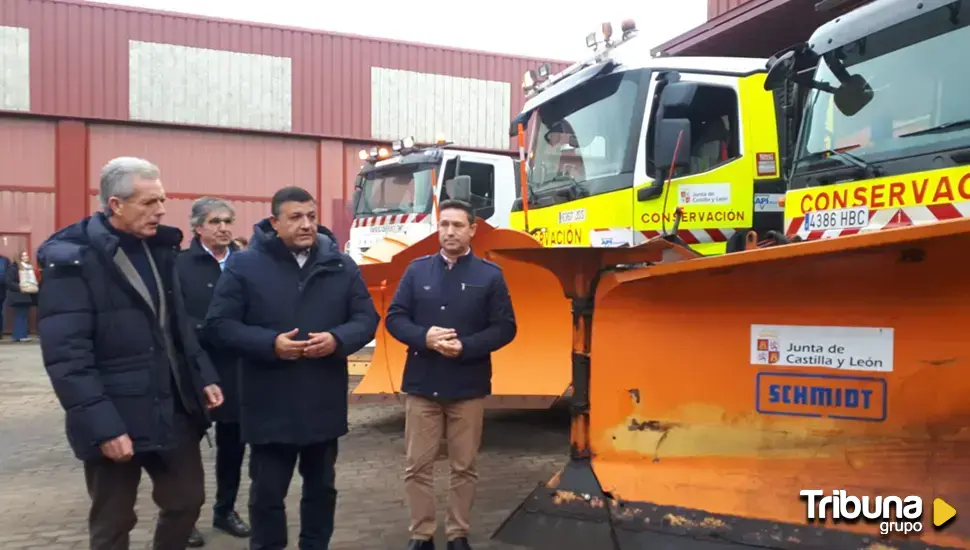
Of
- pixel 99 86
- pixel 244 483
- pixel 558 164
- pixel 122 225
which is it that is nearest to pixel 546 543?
pixel 122 225

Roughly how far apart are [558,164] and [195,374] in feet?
12.3

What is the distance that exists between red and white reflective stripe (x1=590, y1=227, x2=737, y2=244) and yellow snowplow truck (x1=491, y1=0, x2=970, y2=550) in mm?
1477

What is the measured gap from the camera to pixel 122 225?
8.77 ft

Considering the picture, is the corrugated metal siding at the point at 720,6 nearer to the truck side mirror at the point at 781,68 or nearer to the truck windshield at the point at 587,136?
the truck windshield at the point at 587,136

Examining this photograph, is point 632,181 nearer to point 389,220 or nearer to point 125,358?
point 125,358

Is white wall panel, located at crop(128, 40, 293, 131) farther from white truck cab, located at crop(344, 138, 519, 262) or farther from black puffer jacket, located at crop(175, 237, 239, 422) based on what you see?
black puffer jacket, located at crop(175, 237, 239, 422)

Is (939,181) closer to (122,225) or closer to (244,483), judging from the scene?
Result: (122,225)

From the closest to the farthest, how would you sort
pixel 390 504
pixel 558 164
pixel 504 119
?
pixel 390 504 < pixel 558 164 < pixel 504 119

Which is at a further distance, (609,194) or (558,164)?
(558,164)

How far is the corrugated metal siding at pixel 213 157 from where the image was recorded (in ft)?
48.7

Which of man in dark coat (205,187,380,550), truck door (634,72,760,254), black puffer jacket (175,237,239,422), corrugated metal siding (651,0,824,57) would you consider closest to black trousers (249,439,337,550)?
man in dark coat (205,187,380,550)

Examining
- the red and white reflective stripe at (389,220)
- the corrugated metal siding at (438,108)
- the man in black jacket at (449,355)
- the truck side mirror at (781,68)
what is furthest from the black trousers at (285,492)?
the corrugated metal siding at (438,108)

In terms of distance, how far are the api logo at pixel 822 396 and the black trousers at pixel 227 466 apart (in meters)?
2.68

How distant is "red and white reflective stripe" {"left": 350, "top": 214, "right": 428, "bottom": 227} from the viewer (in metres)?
9.29
